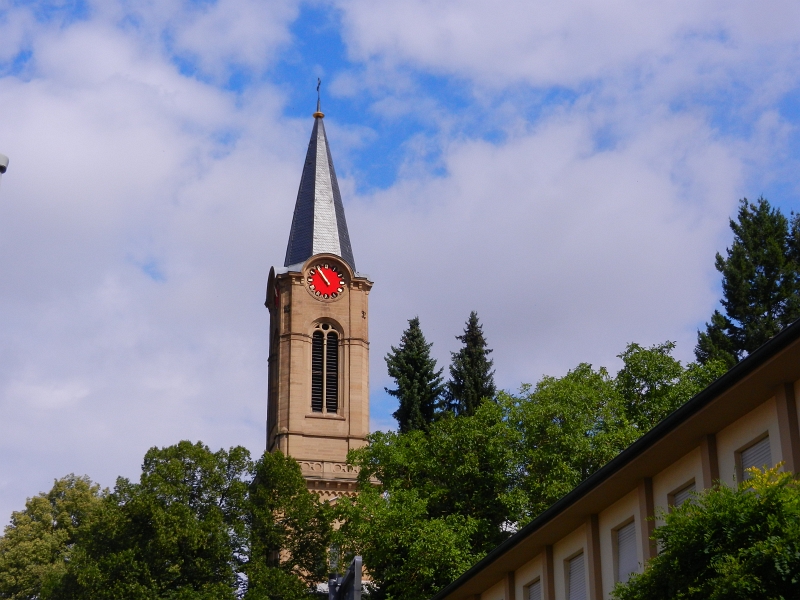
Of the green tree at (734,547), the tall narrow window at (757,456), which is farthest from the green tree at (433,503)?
the green tree at (734,547)

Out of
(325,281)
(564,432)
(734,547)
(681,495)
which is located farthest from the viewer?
(325,281)

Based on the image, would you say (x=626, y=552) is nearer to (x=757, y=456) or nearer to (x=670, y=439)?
(x=670, y=439)

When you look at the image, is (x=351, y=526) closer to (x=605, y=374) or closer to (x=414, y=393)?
(x=605, y=374)

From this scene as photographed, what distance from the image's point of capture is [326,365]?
8238 cm

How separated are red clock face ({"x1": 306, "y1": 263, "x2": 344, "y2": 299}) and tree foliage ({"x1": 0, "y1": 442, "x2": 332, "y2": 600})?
2493 cm

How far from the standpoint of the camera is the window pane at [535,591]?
29625mm

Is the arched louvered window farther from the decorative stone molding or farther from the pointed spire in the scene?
the pointed spire

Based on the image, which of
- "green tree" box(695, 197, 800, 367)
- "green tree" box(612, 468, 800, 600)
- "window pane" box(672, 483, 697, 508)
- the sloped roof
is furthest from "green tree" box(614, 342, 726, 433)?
"green tree" box(612, 468, 800, 600)

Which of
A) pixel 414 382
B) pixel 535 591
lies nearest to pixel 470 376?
pixel 414 382

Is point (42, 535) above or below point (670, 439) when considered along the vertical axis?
above

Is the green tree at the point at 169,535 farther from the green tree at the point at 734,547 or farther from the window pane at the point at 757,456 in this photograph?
the green tree at the point at 734,547

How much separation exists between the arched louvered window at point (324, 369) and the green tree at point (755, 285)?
89.3 feet

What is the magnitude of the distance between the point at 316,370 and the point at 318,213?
38.4 ft

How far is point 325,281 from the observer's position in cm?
8450
